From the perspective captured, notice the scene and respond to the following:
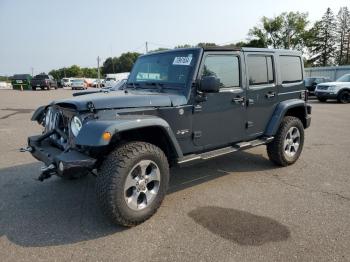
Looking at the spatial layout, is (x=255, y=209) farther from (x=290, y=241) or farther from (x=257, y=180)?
(x=257, y=180)

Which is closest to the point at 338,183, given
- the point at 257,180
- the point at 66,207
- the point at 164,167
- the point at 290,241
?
the point at 257,180

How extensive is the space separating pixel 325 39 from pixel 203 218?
69639mm

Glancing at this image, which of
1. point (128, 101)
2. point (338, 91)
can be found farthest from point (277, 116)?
point (338, 91)

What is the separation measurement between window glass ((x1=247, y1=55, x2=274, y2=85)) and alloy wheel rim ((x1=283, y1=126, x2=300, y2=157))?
→ 102 cm

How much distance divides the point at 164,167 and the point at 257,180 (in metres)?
1.90

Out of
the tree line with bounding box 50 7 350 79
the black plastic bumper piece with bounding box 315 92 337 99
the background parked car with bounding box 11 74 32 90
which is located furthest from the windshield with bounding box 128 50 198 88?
the tree line with bounding box 50 7 350 79

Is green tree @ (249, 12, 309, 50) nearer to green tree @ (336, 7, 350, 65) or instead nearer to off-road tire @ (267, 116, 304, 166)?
green tree @ (336, 7, 350, 65)

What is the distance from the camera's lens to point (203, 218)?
377 cm

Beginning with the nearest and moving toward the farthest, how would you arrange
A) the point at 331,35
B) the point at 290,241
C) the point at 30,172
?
the point at 290,241, the point at 30,172, the point at 331,35

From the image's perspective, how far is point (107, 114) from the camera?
11.7 ft

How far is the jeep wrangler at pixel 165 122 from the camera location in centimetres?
338

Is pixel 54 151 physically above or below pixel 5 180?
above

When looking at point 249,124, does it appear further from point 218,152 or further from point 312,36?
point 312,36

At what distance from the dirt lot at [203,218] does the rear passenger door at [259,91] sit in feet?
2.69
